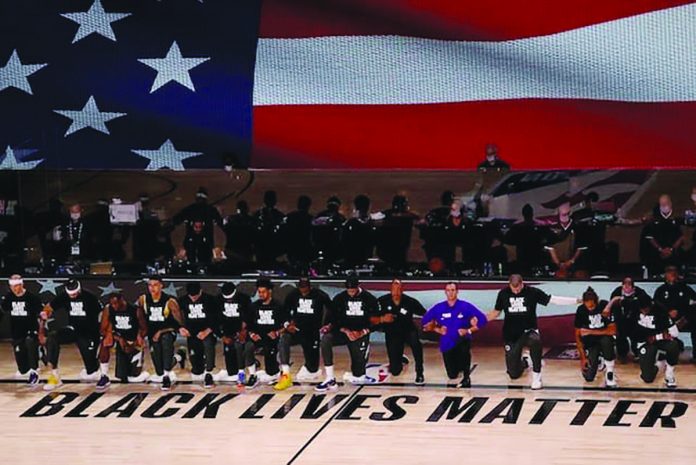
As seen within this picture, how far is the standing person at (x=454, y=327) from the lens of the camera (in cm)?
2011

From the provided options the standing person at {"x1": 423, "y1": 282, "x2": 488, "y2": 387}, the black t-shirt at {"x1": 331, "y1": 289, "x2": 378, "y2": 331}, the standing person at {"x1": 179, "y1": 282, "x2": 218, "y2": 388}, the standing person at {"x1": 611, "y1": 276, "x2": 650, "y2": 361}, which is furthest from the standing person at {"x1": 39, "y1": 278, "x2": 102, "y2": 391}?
the standing person at {"x1": 611, "y1": 276, "x2": 650, "y2": 361}

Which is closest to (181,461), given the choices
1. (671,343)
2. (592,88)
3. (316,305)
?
(316,305)

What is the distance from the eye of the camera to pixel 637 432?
17047 mm

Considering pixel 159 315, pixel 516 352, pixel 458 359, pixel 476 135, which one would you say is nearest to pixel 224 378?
pixel 159 315

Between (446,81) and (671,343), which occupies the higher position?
(446,81)

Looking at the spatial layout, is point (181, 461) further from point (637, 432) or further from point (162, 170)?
point (162, 170)

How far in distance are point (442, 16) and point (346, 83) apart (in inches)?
78.1

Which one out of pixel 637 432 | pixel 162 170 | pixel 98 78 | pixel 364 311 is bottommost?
pixel 637 432

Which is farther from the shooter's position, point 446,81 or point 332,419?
point 446,81

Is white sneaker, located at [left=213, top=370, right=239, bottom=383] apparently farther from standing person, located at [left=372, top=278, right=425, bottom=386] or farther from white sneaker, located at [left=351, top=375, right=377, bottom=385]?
standing person, located at [left=372, top=278, right=425, bottom=386]

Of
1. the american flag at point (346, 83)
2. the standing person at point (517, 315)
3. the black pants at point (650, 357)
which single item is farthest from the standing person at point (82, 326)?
the black pants at point (650, 357)

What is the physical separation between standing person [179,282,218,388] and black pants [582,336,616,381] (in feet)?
19.5

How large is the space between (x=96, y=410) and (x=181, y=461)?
3.21m

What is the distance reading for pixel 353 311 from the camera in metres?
20.6
